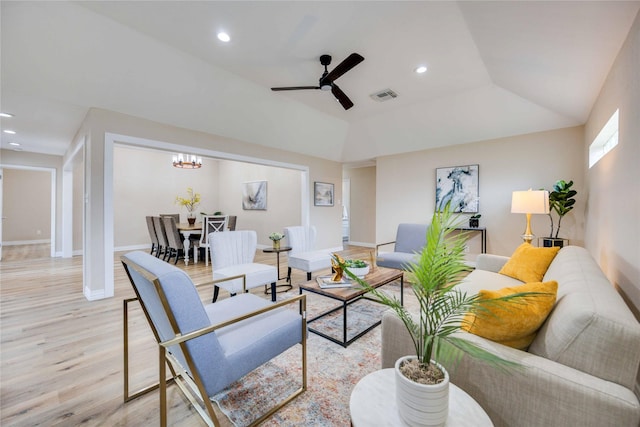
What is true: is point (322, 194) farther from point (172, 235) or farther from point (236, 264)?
point (236, 264)

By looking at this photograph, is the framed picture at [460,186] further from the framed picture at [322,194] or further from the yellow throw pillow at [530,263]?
the framed picture at [322,194]

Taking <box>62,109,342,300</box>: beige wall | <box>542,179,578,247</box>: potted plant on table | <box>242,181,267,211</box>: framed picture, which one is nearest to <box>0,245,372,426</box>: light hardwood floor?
<box>62,109,342,300</box>: beige wall

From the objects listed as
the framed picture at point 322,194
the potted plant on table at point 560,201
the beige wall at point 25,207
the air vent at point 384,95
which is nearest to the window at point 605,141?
the potted plant on table at point 560,201

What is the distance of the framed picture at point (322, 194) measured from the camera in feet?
20.8

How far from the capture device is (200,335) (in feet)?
3.71

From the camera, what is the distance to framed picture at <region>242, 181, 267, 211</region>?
7.38 meters

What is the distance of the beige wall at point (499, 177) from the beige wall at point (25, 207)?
32.9 ft

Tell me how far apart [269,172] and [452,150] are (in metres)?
4.58

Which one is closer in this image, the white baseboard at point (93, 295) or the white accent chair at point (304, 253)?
the white baseboard at point (93, 295)

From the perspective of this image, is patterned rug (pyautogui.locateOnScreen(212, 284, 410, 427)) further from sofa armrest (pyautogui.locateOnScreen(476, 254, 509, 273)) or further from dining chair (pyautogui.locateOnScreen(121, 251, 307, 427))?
sofa armrest (pyautogui.locateOnScreen(476, 254, 509, 273))

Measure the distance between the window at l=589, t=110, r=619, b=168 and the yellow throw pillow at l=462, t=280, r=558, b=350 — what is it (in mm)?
2222

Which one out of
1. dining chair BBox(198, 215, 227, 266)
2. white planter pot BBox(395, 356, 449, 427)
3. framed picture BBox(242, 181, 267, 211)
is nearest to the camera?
white planter pot BBox(395, 356, 449, 427)

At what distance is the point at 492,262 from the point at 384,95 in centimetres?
292

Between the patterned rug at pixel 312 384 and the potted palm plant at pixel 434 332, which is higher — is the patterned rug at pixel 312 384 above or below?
below
